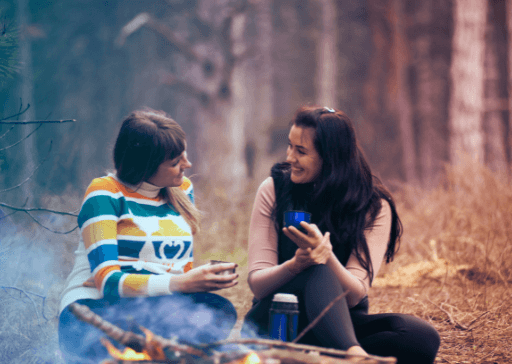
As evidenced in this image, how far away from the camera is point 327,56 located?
12180 millimetres

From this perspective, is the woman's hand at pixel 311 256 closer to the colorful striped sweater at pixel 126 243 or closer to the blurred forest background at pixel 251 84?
the colorful striped sweater at pixel 126 243

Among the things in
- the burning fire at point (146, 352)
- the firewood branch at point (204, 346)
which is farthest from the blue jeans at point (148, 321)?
the firewood branch at point (204, 346)

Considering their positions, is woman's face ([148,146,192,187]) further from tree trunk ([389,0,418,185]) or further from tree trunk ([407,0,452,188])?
tree trunk ([389,0,418,185])

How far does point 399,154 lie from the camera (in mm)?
9508

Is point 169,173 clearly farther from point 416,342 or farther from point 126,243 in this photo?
point 416,342

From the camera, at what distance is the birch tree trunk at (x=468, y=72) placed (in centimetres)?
754

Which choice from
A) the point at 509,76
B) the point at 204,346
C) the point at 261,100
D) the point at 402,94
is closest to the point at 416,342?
the point at 204,346

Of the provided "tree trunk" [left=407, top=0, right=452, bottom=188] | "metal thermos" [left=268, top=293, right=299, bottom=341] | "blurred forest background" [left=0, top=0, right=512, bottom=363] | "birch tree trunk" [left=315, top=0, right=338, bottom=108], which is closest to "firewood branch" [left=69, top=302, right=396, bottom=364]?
"metal thermos" [left=268, top=293, right=299, bottom=341]

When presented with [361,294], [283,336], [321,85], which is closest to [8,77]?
[283,336]

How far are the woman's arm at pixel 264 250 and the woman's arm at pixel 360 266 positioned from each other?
22 centimetres

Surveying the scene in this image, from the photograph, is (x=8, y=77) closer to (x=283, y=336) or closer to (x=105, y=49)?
(x=283, y=336)

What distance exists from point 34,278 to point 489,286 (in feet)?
10.5

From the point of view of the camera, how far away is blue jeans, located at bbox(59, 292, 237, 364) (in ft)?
5.94

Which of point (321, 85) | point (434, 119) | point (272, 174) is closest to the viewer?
point (272, 174)
